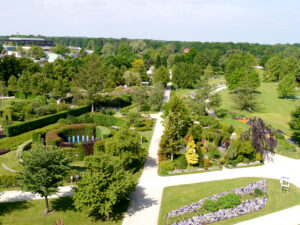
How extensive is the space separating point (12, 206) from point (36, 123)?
17697mm

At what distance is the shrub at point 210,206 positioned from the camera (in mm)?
18991

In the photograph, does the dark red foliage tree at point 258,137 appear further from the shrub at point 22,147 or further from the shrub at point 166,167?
the shrub at point 22,147

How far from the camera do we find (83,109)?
45.5m

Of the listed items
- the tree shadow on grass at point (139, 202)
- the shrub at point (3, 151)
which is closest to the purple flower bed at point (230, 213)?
the tree shadow on grass at point (139, 202)

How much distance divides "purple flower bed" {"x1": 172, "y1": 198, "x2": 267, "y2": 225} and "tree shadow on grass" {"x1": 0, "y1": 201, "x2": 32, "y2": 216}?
12245 millimetres

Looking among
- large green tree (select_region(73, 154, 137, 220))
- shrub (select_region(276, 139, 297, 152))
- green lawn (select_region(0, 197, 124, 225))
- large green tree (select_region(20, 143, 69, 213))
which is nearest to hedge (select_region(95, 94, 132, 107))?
green lawn (select_region(0, 197, 124, 225))

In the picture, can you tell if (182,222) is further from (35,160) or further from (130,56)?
(130,56)

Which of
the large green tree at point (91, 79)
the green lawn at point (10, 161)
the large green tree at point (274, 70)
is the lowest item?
the green lawn at point (10, 161)

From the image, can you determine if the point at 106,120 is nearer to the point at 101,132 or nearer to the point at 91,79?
the point at 101,132

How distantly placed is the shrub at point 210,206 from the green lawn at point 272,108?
2527 centimetres

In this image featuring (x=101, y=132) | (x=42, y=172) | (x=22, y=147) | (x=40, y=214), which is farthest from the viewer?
(x=101, y=132)

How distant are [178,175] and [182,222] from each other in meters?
7.91

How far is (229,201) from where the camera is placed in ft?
64.3

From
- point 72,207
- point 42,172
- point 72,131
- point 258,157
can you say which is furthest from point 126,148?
point 258,157
